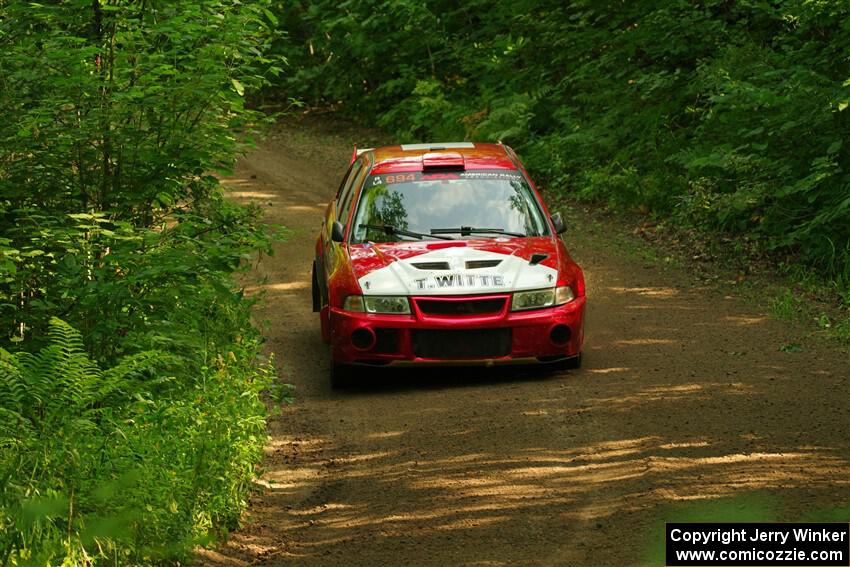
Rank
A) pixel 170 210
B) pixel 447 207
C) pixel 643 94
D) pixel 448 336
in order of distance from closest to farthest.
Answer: pixel 448 336 → pixel 170 210 → pixel 447 207 → pixel 643 94

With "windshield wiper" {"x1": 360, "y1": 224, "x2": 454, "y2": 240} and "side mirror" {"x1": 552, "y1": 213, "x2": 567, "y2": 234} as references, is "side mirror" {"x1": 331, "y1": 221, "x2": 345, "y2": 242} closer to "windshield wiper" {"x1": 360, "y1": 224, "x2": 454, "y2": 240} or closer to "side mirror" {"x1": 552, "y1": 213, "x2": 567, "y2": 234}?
"windshield wiper" {"x1": 360, "y1": 224, "x2": 454, "y2": 240}

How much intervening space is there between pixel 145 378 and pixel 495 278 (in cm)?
296

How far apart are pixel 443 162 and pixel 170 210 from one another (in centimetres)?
262

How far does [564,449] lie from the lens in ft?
27.6

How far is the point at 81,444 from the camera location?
260 inches

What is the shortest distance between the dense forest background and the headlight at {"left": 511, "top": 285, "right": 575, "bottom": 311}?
218 centimetres

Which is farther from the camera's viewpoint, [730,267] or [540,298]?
[730,267]

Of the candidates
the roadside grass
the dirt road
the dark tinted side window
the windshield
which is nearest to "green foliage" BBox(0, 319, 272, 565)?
the dirt road

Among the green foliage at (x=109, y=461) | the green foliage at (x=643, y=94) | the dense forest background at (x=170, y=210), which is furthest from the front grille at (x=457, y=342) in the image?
the green foliage at (x=643, y=94)

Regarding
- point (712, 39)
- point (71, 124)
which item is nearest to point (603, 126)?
point (712, 39)

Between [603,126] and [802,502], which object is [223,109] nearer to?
[802,502]

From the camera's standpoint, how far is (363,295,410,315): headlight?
9953mm

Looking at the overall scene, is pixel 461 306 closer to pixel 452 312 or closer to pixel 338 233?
pixel 452 312

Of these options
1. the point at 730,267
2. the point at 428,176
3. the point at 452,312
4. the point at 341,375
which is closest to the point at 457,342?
the point at 452,312
